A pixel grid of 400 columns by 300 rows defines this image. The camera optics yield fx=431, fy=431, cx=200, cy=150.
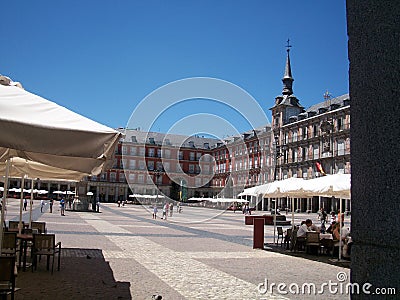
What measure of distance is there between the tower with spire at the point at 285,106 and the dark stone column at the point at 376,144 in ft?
205

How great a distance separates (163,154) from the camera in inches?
3113

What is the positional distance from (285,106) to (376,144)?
2475 inches

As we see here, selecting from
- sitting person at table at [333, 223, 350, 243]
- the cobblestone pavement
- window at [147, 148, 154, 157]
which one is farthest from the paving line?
window at [147, 148, 154, 157]

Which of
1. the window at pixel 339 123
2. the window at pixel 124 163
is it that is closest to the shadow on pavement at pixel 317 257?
the window at pixel 339 123

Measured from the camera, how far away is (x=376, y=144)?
1.97m

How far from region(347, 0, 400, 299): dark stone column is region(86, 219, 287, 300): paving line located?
3.98 metres

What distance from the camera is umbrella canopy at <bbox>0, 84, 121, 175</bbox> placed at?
3160 mm

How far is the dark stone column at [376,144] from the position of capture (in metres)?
1.88

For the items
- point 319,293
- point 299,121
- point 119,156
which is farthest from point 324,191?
point 119,156

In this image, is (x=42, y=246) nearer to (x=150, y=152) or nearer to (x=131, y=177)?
(x=131, y=177)

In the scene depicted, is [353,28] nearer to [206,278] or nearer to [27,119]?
[27,119]

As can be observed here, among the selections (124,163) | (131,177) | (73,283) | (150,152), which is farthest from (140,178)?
(73,283)

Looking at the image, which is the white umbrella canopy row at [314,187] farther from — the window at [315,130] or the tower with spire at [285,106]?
the tower with spire at [285,106]

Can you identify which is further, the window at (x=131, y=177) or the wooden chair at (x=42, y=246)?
the window at (x=131, y=177)
